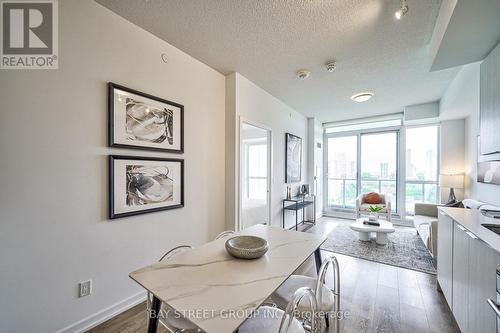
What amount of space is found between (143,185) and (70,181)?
546 millimetres

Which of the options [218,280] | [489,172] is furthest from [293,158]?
[218,280]

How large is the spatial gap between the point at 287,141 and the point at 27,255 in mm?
3851

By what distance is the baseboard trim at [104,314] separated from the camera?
1.57 m

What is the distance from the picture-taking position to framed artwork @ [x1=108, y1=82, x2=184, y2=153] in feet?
5.80

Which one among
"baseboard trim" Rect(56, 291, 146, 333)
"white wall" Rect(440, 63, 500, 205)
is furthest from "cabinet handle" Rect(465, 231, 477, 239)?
"baseboard trim" Rect(56, 291, 146, 333)

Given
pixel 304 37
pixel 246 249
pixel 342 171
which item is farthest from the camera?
pixel 342 171

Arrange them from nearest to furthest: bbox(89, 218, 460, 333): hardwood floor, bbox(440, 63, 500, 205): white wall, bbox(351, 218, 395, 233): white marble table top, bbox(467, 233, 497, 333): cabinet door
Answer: bbox(467, 233, 497, 333): cabinet door → bbox(89, 218, 460, 333): hardwood floor → bbox(440, 63, 500, 205): white wall → bbox(351, 218, 395, 233): white marble table top

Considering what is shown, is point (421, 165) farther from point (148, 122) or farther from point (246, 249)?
point (148, 122)

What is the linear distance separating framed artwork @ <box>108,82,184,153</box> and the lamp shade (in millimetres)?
4481

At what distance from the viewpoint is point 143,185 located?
1971 mm

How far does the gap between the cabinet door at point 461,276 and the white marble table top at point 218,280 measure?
104 cm

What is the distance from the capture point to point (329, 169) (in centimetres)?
607

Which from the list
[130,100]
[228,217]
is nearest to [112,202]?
[130,100]

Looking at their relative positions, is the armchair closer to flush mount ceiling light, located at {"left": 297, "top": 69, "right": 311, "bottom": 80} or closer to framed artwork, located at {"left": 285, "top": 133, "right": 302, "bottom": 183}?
framed artwork, located at {"left": 285, "top": 133, "right": 302, "bottom": 183}
